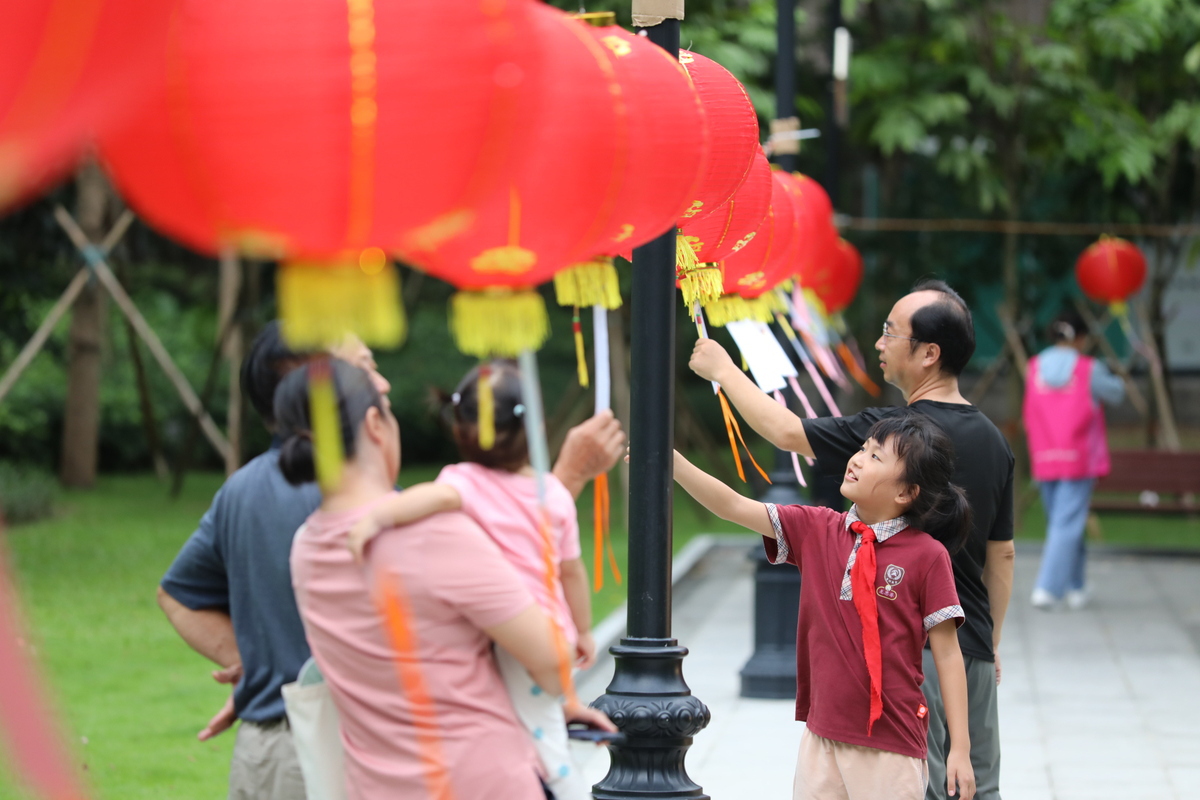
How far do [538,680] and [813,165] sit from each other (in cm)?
1466

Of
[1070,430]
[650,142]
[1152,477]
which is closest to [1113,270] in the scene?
[1152,477]

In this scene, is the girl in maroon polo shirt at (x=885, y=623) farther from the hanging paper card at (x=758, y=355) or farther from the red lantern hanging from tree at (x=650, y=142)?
the red lantern hanging from tree at (x=650, y=142)

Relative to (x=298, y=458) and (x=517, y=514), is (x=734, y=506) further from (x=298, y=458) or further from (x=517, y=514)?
(x=298, y=458)

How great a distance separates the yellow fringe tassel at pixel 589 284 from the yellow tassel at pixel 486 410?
0.79 metres

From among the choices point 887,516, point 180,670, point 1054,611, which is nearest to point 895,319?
point 887,516

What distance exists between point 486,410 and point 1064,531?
26.3ft

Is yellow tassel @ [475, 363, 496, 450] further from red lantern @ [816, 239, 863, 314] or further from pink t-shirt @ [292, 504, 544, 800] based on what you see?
red lantern @ [816, 239, 863, 314]

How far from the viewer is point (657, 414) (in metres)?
4.13

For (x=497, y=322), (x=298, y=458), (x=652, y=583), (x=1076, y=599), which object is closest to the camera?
(x=497, y=322)

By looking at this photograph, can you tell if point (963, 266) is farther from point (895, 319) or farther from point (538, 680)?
point (538, 680)

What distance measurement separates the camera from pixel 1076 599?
1009 cm

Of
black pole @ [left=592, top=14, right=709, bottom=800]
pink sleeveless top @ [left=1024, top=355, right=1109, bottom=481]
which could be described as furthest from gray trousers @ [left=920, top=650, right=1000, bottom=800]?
pink sleeveless top @ [left=1024, top=355, right=1109, bottom=481]

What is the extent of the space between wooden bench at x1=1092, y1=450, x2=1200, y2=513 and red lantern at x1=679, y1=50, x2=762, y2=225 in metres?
9.77

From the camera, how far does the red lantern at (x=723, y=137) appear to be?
3.57 metres
